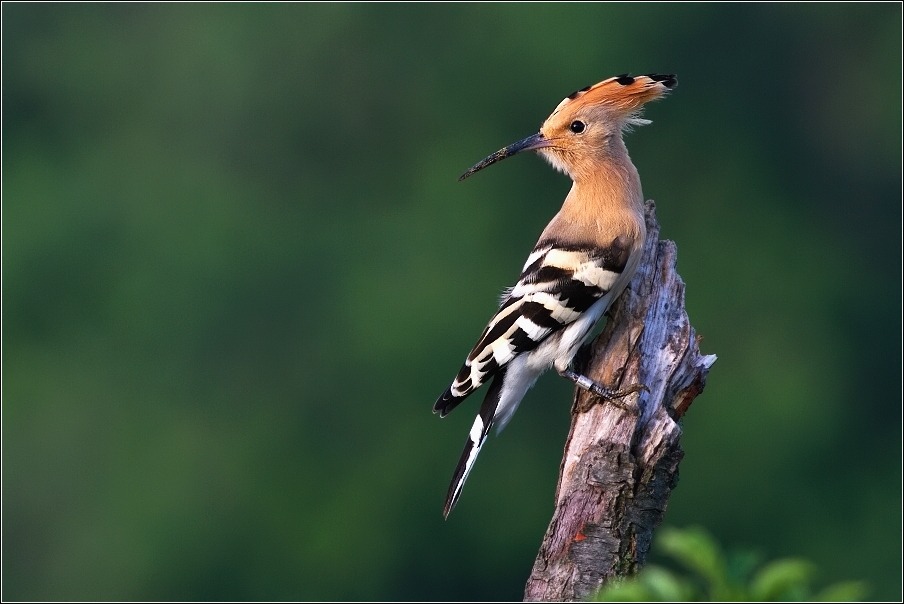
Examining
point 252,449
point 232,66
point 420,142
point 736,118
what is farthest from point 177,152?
point 736,118

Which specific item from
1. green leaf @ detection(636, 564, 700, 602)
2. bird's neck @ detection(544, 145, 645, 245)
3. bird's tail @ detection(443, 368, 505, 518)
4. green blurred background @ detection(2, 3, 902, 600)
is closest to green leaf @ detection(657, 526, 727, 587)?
Answer: green leaf @ detection(636, 564, 700, 602)

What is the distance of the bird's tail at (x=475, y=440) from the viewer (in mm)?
3373

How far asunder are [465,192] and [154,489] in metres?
5.67

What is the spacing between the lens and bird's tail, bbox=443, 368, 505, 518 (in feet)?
11.1

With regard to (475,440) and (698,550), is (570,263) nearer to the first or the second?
(475,440)

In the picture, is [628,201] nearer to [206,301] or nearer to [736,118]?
[206,301]

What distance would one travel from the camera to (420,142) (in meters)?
19.9

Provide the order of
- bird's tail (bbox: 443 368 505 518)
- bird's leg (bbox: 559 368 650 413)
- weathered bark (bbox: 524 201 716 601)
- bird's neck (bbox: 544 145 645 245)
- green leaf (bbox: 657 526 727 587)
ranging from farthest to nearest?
bird's neck (bbox: 544 145 645 245), bird's tail (bbox: 443 368 505 518), bird's leg (bbox: 559 368 650 413), weathered bark (bbox: 524 201 716 601), green leaf (bbox: 657 526 727 587)

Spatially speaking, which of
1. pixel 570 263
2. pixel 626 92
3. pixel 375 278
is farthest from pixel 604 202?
pixel 375 278

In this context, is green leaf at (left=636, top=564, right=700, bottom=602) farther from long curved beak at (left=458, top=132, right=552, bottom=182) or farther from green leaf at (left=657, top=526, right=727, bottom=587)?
long curved beak at (left=458, top=132, right=552, bottom=182)

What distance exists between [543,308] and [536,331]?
0.24 ft

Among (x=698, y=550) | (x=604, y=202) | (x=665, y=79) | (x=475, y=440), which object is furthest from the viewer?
(x=665, y=79)

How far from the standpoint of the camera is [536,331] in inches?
136

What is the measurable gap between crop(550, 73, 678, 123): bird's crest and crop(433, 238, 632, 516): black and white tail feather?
469 mm
